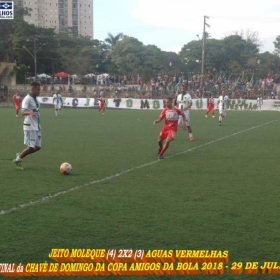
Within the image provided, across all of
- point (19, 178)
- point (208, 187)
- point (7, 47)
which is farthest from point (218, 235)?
point (7, 47)

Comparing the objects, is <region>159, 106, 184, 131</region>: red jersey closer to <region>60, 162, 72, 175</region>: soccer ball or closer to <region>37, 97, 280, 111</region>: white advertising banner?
<region>60, 162, 72, 175</region>: soccer ball

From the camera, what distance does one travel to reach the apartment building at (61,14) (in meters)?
113

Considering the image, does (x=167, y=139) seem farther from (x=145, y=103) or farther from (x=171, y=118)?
(x=145, y=103)

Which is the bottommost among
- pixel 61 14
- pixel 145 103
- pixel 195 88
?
pixel 145 103

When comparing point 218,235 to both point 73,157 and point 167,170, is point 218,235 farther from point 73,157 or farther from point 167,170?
point 73,157

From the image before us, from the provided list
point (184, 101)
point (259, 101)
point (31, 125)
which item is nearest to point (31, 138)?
point (31, 125)

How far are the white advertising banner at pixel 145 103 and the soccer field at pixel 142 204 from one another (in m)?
33.7

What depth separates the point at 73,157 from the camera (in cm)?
1255

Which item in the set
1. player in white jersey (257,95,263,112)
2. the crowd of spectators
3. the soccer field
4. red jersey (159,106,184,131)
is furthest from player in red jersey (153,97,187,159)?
the crowd of spectators

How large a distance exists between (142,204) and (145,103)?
1640 inches

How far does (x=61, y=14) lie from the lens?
120 metres

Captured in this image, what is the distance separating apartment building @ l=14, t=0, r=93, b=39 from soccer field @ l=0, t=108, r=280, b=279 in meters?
103

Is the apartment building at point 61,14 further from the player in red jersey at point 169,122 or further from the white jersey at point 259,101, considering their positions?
the player in red jersey at point 169,122

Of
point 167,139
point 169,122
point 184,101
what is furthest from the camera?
point 184,101
